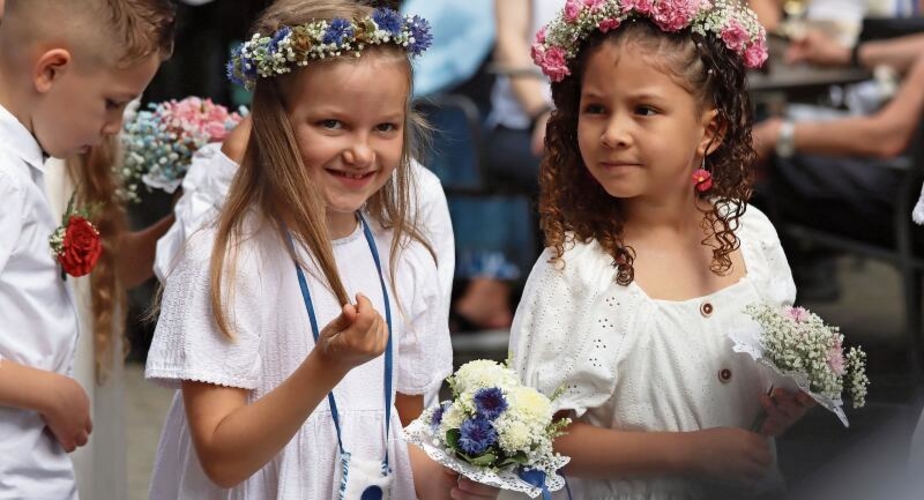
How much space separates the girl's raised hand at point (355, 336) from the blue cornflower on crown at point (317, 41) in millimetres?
548

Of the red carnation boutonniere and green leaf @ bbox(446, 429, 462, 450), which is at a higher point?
the red carnation boutonniere

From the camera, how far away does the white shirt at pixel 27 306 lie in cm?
321

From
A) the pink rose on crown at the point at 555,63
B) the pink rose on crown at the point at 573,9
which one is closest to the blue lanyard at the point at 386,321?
the pink rose on crown at the point at 555,63

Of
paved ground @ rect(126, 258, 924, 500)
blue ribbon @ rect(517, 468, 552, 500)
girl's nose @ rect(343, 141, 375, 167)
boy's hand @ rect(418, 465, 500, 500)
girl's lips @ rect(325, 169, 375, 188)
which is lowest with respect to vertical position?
boy's hand @ rect(418, 465, 500, 500)

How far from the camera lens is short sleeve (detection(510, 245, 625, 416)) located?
3.07m

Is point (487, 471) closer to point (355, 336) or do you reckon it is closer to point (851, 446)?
point (355, 336)

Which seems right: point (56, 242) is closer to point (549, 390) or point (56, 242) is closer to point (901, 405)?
point (549, 390)

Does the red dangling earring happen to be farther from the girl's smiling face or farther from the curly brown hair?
the girl's smiling face

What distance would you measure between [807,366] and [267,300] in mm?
1044

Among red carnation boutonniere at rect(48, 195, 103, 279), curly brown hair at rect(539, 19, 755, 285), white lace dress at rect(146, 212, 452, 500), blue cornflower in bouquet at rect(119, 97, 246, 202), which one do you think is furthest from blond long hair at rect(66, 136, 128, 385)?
curly brown hair at rect(539, 19, 755, 285)

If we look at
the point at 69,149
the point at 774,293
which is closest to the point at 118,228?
the point at 69,149

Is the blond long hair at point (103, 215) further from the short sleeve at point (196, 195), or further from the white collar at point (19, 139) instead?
the white collar at point (19, 139)

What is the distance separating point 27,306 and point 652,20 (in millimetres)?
1408

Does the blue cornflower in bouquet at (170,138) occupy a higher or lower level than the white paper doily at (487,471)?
higher
